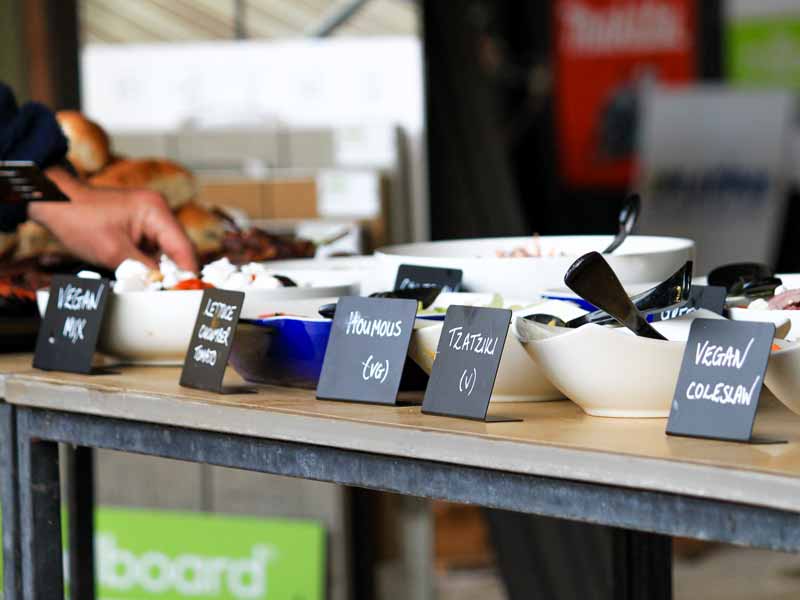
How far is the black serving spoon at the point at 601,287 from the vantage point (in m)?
0.93

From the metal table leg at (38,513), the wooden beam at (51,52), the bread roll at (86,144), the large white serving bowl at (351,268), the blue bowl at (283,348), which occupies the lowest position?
the metal table leg at (38,513)

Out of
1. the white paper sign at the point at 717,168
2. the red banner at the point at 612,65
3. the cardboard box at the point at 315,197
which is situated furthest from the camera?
the red banner at the point at 612,65

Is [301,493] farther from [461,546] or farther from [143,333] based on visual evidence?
[143,333]

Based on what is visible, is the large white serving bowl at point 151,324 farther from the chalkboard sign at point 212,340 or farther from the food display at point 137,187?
the chalkboard sign at point 212,340

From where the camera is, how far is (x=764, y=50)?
5.94m

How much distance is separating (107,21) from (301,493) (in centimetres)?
492

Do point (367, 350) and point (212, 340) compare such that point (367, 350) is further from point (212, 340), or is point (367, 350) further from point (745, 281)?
point (745, 281)

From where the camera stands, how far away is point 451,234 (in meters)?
3.43

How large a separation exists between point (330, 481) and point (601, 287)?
272mm

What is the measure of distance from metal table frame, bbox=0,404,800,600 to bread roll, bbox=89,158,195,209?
625 millimetres

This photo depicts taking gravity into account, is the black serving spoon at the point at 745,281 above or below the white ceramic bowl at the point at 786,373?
above

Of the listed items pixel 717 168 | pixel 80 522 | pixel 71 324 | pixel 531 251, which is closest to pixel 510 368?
pixel 531 251

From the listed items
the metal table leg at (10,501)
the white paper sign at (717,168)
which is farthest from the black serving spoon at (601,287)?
the white paper sign at (717,168)

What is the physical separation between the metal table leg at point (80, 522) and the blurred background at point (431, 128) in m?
0.99
